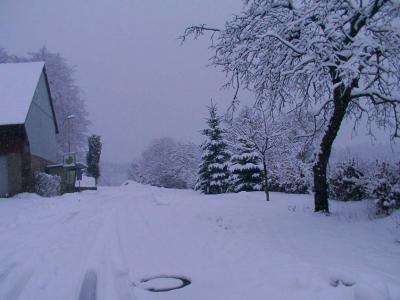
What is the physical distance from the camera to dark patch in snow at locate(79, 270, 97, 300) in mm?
4926

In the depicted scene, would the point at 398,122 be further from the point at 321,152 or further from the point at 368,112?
the point at 321,152

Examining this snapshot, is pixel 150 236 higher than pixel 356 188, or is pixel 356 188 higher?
pixel 356 188

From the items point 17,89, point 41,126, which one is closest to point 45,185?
point 41,126

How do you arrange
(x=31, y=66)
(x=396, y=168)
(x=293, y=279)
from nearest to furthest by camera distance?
(x=293, y=279) → (x=396, y=168) → (x=31, y=66)

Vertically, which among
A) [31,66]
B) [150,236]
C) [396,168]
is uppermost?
[31,66]

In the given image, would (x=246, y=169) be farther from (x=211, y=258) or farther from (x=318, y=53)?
(x=211, y=258)

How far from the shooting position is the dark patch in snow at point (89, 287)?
194 inches

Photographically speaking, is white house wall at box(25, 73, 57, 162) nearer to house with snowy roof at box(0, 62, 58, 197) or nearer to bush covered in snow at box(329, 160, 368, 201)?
house with snowy roof at box(0, 62, 58, 197)

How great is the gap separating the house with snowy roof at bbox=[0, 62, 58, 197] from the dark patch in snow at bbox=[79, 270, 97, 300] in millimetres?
19473

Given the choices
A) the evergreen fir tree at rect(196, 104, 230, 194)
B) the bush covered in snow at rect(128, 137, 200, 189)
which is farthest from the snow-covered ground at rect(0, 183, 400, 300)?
the bush covered in snow at rect(128, 137, 200, 189)

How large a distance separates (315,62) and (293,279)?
5731 mm

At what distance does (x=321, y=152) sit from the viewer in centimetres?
1182

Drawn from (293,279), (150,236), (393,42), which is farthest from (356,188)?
(293,279)

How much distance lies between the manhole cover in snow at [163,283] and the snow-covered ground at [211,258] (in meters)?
0.06
